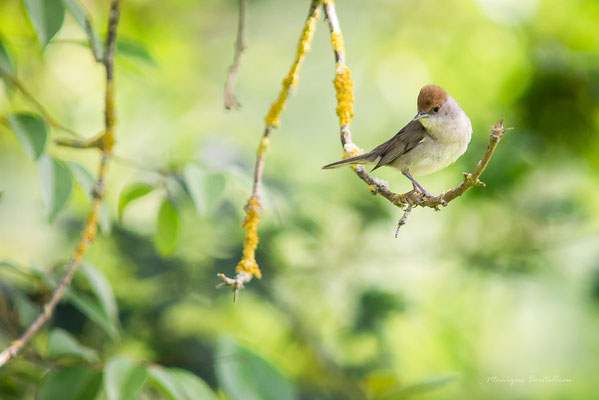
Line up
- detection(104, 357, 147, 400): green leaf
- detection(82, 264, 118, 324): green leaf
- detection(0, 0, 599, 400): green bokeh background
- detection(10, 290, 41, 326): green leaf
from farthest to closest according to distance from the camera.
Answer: detection(0, 0, 599, 400): green bokeh background < detection(10, 290, 41, 326): green leaf < detection(82, 264, 118, 324): green leaf < detection(104, 357, 147, 400): green leaf

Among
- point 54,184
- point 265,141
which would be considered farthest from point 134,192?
point 265,141

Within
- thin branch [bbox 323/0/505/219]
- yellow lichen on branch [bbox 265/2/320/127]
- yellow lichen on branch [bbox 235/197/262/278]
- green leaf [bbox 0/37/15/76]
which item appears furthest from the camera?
green leaf [bbox 0/37/15/76]

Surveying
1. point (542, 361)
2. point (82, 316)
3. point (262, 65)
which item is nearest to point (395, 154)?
point (82, 316)

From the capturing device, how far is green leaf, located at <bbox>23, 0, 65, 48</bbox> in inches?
46.9

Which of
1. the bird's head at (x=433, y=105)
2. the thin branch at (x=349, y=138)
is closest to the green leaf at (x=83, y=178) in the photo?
the thin branch at (x=349, y=138)

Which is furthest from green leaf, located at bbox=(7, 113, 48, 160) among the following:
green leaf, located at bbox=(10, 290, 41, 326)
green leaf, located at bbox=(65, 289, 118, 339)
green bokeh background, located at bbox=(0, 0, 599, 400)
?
green leaf, located at bbox=(10, 290, 41, 326)

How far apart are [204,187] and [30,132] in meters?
0.40

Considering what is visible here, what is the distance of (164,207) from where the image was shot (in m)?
1.68

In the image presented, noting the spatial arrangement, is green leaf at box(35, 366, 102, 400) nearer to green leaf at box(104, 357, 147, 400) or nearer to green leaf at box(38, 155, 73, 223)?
green leaf at box(104, 357, 147, 400)

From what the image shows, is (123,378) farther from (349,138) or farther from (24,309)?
Result: (349,138)

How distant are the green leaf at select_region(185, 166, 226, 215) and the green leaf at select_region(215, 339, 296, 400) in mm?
498

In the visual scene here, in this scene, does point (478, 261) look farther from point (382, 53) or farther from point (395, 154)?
point (395, 154)

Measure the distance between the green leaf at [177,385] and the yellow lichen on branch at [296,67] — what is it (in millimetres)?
646

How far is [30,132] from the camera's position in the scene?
4.59 feet
